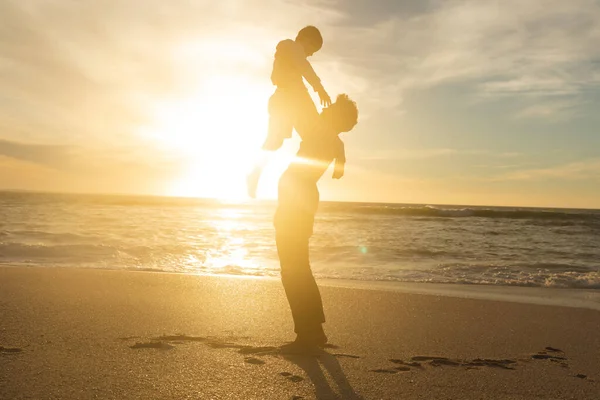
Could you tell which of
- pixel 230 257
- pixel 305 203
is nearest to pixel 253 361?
pixel 305 203

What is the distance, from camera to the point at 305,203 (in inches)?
149

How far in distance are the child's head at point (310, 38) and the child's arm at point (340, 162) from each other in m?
0.68

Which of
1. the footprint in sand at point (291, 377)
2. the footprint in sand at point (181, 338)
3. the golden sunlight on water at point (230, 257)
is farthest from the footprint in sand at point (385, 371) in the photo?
the golden sunlight on water at point (230, 257)

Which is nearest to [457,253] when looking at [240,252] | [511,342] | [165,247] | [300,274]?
[240,252]

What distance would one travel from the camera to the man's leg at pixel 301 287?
382 centimetres

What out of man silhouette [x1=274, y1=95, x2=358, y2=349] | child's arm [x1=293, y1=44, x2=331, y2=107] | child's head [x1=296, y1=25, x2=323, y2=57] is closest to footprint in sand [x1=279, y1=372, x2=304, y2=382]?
man silhouette [x1=274, y1=95, x2=358, y2=349]

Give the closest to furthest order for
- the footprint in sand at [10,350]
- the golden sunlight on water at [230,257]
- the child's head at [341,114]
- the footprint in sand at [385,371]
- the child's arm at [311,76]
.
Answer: the footprint in sand at [385,371], the footprint in sand at [10,350], the child's arm at [311,76], the child's head at [341,114], the golden sunlight on water at [230,257]

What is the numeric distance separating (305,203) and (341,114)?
2.16ft

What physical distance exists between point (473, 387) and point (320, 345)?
1195 millimetres

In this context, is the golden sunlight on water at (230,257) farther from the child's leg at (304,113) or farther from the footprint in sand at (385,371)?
the footprint in sand at (385,371)

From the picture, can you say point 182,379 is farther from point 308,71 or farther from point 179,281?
point 179,281

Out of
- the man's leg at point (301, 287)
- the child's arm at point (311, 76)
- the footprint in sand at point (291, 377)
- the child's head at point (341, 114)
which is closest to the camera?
the footprint in sand at point (291, 377)

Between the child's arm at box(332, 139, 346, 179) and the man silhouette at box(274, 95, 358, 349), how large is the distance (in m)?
0.01

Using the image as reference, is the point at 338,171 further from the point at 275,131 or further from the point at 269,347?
the point at 269,347
